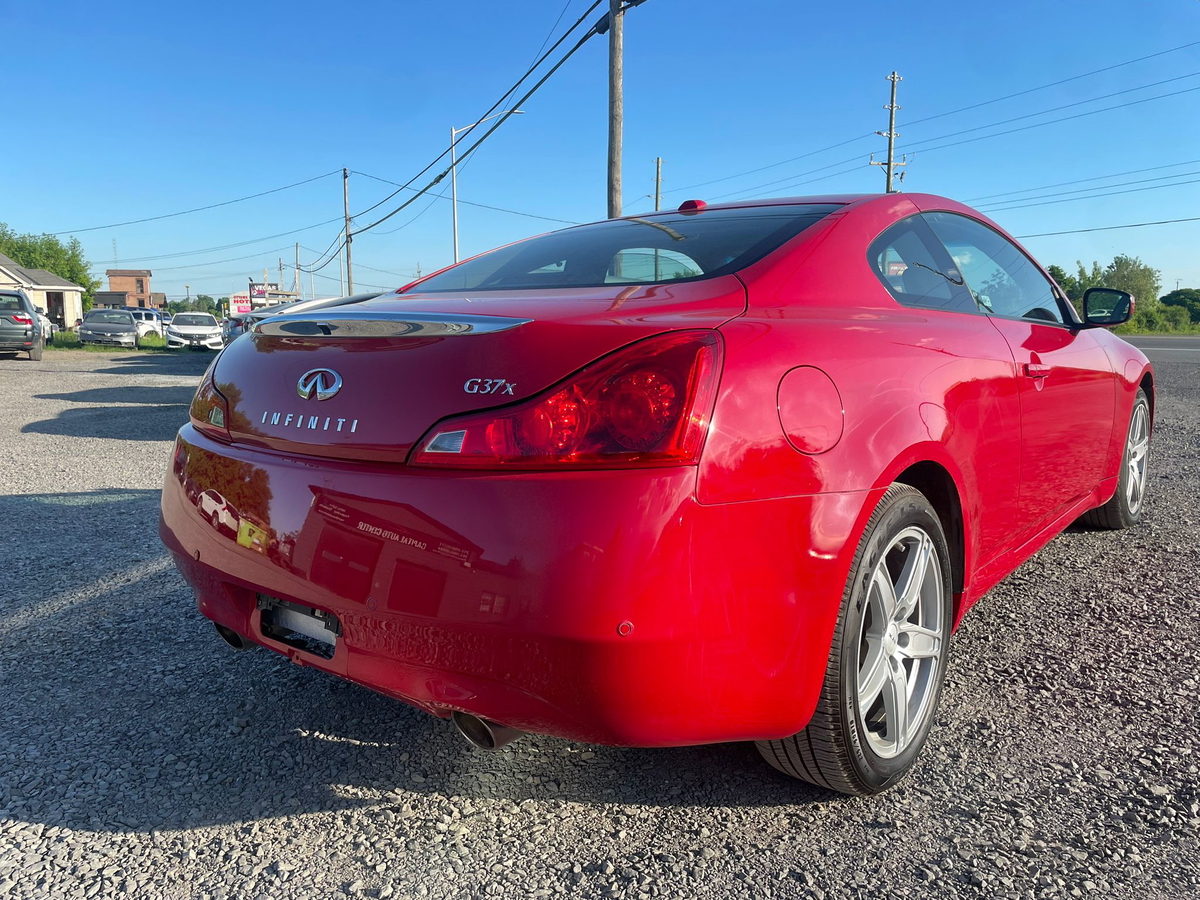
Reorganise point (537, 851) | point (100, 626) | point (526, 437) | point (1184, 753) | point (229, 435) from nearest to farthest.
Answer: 1. point (526, 437)
2. point (537, 851)
3. point (229, 435)
4. point (1184, 753)
5. point (100, 626)

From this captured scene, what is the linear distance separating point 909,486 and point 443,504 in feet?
3.74

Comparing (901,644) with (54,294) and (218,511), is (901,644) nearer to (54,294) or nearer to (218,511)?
(218,511)

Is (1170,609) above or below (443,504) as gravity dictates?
below

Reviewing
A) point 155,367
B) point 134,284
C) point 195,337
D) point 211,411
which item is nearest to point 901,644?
point 211,411

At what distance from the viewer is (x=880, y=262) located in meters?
2.54

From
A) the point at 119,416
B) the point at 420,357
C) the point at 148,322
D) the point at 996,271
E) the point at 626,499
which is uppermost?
the point at 148,322

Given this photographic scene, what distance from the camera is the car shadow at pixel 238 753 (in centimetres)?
215

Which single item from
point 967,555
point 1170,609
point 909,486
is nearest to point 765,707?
point 909,486

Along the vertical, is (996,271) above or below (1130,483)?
above

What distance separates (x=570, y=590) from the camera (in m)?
1.62

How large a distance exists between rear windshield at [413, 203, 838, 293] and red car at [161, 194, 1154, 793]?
3cm

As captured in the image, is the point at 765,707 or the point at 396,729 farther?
the point at 396,729

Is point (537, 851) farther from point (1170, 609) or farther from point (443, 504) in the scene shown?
point (1170, 609)

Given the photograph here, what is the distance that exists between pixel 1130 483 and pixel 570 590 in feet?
12.7
